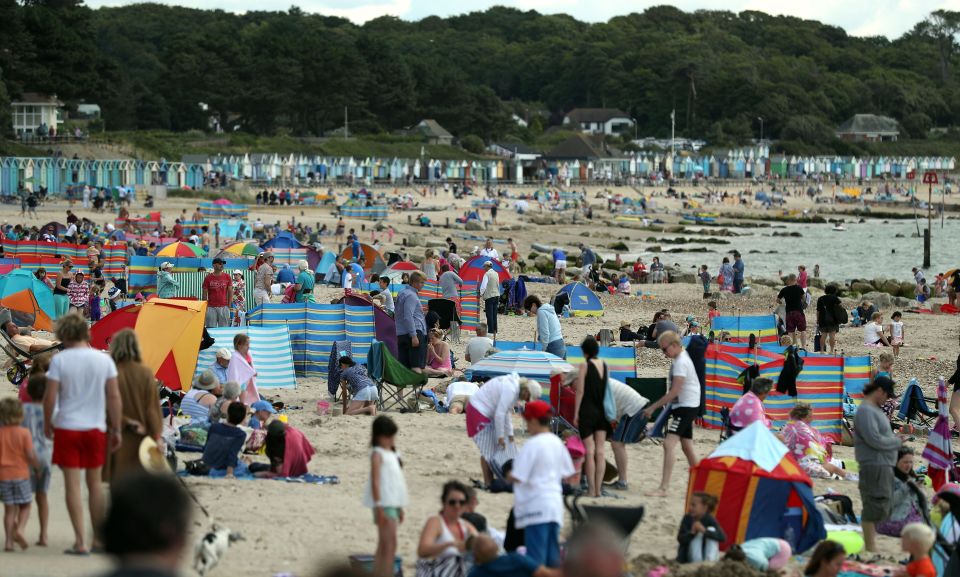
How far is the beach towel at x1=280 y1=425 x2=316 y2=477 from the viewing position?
28.7 feet

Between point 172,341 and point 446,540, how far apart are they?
208 inches

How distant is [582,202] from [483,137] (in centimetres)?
3131

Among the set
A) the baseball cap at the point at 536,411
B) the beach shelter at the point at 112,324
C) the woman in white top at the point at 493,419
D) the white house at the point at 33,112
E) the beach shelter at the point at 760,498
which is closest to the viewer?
the baseball cap at the point at 536,411

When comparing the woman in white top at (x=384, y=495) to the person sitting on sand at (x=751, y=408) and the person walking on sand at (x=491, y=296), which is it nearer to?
the person sitting on sand at (x=751, y=408)

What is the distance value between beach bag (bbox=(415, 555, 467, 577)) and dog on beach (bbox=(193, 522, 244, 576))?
1146mm

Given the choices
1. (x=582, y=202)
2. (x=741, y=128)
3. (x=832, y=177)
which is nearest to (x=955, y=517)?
(x=582, y=202)

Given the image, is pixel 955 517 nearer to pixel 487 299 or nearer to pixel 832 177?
pixel 487 299

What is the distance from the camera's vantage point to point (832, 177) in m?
100

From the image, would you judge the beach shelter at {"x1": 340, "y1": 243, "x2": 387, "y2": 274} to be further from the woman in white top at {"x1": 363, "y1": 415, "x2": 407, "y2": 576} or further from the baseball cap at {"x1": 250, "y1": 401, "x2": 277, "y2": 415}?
the woman in white top at {"x1": 363, "y1": 415, "x2": 407, "y2": 576}

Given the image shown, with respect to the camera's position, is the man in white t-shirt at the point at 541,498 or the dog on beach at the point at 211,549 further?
the dog on beach at the point at 211,549

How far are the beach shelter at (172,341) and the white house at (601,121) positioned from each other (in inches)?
4079

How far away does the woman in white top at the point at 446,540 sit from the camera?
6.27 metres

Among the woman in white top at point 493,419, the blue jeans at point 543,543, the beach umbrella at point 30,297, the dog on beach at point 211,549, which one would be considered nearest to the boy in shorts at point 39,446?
the dog on beach at point 211,549

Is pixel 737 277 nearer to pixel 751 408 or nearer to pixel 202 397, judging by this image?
pixel 751 408
